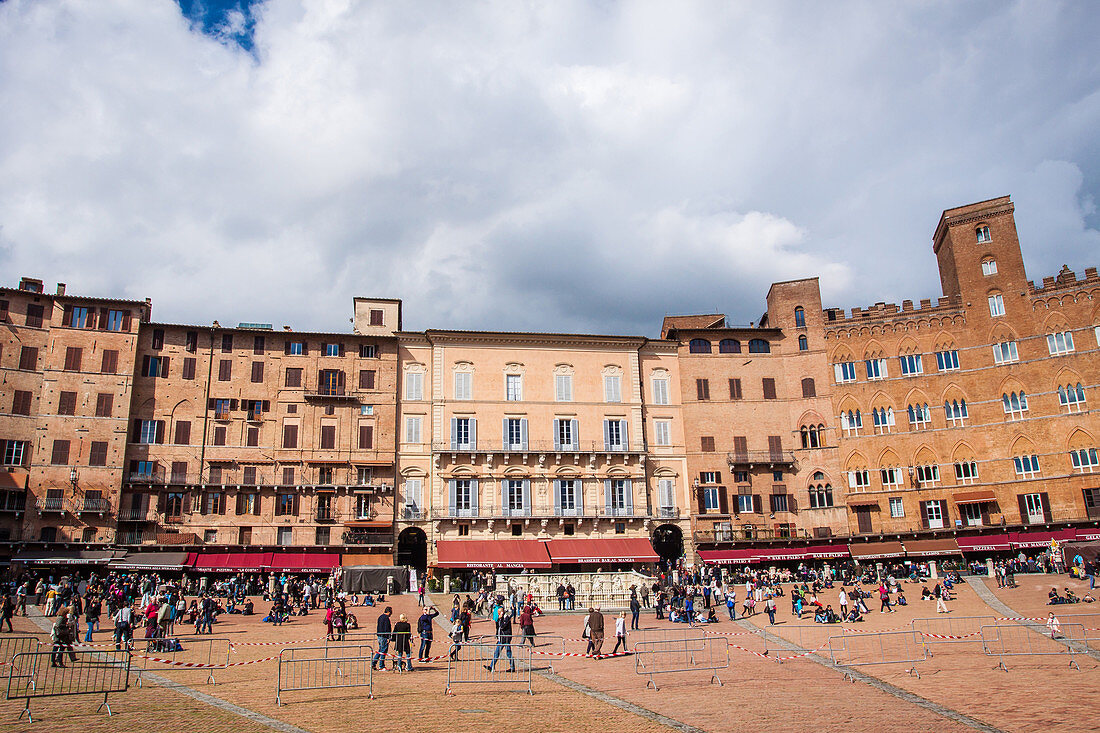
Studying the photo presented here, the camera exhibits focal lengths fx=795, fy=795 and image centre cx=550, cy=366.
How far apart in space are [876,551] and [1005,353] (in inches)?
613

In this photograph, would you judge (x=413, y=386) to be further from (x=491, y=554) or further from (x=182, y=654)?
(x=182, y=654)

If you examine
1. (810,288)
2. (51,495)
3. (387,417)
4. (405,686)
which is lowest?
(405,686)

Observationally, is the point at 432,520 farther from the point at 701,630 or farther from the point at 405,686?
the point at 405,686

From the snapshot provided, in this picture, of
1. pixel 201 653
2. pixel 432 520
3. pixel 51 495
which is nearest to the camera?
pixel 201 653

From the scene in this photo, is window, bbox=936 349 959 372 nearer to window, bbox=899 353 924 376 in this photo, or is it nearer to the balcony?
window, bbox=899 353 924 376

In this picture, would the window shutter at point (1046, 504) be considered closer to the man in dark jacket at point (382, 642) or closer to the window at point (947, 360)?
the window at point (947, 360)

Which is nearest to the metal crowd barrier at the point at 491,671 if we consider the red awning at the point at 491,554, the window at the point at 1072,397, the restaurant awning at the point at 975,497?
the red awning at the point at 491,554

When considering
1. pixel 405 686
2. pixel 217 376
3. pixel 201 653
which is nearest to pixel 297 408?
pixel 217 376

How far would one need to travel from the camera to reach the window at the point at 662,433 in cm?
5341

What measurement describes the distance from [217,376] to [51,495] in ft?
35.8

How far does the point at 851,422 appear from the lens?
177 feet

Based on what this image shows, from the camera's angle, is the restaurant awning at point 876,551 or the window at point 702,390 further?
the window at point 702,390

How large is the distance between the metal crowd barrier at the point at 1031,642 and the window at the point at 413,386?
34518 millimetres

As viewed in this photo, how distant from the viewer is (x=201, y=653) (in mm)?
23406
